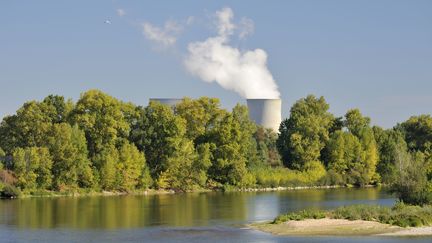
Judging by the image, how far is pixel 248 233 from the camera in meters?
52.4

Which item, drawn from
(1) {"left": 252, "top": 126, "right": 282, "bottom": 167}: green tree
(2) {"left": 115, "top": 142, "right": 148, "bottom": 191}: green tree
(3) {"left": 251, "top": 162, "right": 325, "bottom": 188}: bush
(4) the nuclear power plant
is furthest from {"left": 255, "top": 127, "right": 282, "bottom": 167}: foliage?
(2) {"left": 115, "top": 142, "right": 148, "bottom": 191}: green tree

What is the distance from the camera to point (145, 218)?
62.9 m

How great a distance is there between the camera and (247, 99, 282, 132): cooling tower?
407 feet

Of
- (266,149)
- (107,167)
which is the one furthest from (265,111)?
(107,167)

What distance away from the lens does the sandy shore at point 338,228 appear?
5050cm

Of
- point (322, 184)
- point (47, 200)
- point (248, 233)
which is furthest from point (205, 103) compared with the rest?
point (248, 233)

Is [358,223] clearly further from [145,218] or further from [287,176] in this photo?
[287,176]

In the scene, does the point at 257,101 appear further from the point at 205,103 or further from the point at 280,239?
the point at 280,239

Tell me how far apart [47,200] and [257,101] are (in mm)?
47070

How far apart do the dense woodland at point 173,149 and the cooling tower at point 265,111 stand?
5.31 feet

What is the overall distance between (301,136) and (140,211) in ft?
176

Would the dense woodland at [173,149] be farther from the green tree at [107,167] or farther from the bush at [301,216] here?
the bush at [301,216]

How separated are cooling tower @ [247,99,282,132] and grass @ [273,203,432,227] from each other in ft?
221

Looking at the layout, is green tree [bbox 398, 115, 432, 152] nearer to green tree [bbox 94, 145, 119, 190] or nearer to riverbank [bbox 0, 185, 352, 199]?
riverbank [bbox 0, 185, 352, 199]
